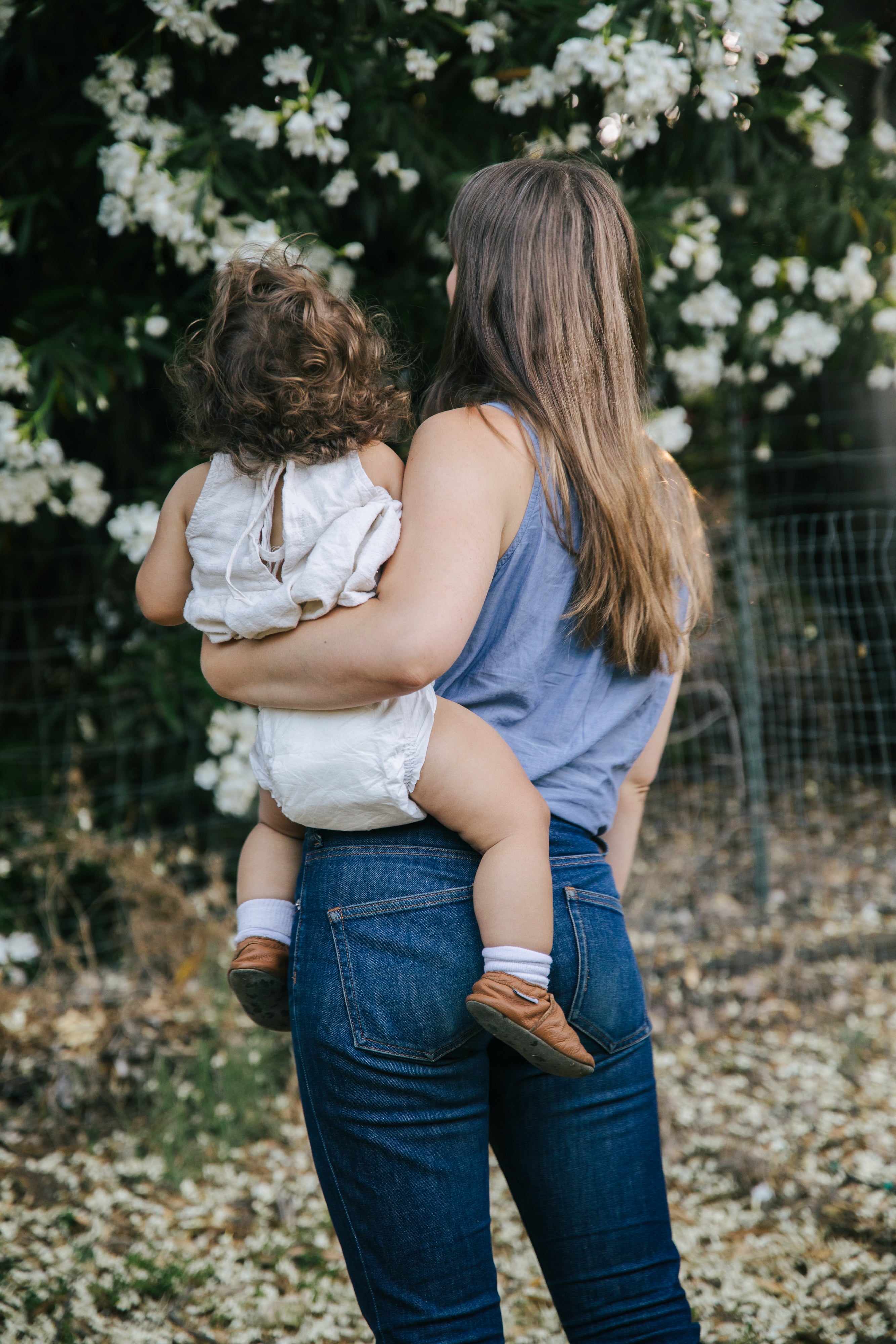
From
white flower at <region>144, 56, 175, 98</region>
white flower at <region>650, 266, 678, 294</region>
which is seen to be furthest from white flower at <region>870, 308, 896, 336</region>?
white flower at <region>144, 56, 175, 98</region>

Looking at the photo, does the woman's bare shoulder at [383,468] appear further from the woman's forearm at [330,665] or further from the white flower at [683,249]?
the white flower at [683,249]

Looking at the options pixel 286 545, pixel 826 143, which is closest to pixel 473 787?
pixel 286 545

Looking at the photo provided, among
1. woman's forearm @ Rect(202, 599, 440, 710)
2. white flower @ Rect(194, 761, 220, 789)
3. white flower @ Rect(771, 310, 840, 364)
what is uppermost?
white flower @ Rect(771, 310, 840, 364)

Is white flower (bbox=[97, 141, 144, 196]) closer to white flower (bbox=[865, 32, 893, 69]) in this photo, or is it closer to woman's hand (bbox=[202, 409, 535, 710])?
woman's hand (bbox=[202, 409, 535, 710])

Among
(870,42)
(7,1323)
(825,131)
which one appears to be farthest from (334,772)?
(870,42)

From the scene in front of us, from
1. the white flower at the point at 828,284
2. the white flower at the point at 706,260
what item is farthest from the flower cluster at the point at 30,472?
the white flower at the point at 828,284

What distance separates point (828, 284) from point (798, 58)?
2.73ft

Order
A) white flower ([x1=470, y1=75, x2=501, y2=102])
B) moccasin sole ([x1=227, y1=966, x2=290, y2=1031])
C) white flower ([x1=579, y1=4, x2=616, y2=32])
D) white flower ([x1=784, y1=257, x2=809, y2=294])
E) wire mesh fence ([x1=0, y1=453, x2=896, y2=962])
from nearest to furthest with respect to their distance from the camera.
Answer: moccasin sole ([x1=227, y1=966, x2=290, y2=1031]), white flower ([x1=579, y1=4, x2=616, y2=32]), white flower ([x1=470, y1=75, x2=501, y2=102]), white flower ([x1=784, y1=257, x2=809, y2=294]), wire mesh fence ([x1=0, y1=453, x2=896, y2=962])

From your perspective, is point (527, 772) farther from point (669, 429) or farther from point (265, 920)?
point (669, 429)

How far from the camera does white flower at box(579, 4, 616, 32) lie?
2.14m

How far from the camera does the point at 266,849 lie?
1291mm

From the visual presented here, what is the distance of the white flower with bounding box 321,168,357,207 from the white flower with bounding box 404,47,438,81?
0.26 m

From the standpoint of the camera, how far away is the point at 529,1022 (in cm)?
104

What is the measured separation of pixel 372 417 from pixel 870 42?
2.51 m
